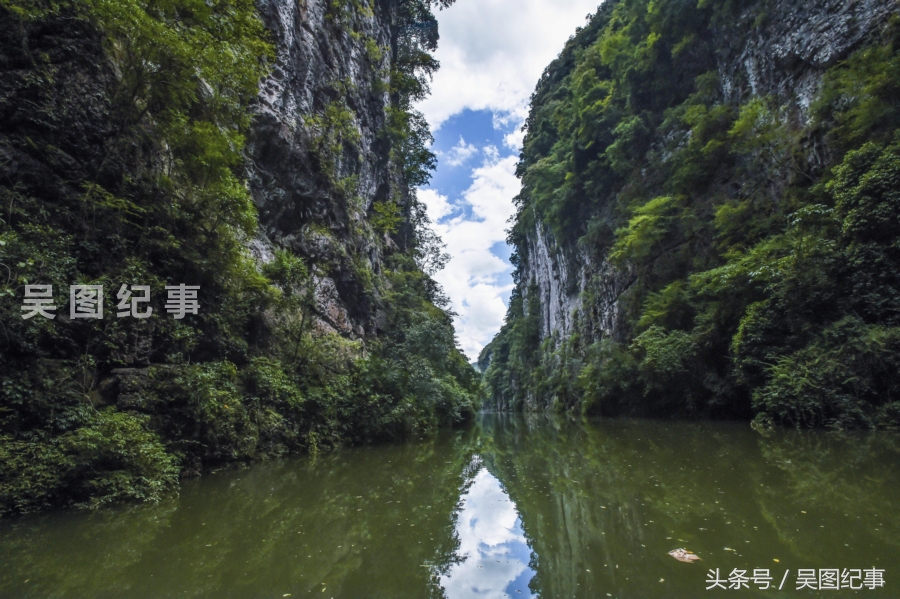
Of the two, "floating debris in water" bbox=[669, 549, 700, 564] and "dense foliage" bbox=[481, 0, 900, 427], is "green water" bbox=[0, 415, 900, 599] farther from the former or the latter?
"dense foliage" bbox=[481, 0, 900, 427]

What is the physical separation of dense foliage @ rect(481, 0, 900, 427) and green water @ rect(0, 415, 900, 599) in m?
3.55

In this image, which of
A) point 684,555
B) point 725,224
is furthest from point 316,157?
point 684,555

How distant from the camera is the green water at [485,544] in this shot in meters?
2.79

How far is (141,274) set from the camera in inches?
267

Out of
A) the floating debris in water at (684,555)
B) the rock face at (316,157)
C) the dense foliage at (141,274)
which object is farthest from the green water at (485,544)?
the rock face at (316,157)

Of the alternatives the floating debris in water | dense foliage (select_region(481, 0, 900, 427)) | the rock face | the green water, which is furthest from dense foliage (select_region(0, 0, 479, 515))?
dense foliage (select_region(481, 0, 900, 427))

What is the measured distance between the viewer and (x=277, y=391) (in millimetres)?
8812

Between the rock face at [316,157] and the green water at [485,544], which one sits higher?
the rock face at [316,157]

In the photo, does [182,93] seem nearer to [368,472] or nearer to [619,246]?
[368,472]

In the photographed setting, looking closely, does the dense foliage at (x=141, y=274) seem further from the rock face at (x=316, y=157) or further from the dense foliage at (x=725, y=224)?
the dense foliage at (x=725, y=224)

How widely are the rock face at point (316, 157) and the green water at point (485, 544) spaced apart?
9.25 metres

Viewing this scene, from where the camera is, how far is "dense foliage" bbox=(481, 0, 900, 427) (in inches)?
340

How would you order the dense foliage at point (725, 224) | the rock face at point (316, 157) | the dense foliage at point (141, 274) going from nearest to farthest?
the dense foliage at point (141, 274), the dense foliage at point (725, 224), the rock face at point (316, 157)

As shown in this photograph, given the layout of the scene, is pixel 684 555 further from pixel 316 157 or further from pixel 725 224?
pixel 316 157
